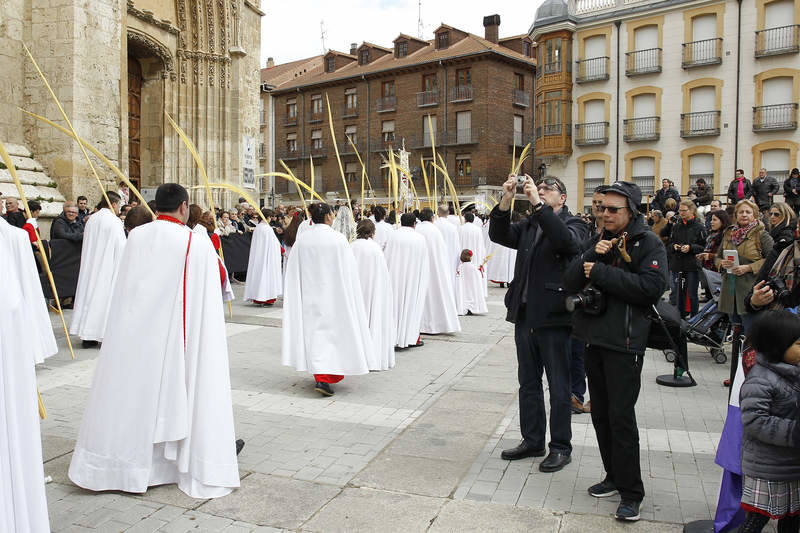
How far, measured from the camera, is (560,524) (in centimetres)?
374

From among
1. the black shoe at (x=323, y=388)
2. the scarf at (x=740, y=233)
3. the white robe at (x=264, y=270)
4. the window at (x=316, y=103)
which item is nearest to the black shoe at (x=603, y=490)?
the black shoe at (x=323, y=388)

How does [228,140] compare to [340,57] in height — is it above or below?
below

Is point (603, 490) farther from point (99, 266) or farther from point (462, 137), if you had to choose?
point (462, 137)

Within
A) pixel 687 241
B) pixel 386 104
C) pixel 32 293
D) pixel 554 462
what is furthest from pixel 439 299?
pixel 386 104

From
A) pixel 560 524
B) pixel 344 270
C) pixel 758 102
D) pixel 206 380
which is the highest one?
pixel 758 102

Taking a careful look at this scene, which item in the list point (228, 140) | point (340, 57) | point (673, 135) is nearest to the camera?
point (228, 140)

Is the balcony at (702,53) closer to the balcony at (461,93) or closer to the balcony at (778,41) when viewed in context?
the balcony at (778,41)

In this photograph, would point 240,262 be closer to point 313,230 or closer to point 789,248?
point 313,230

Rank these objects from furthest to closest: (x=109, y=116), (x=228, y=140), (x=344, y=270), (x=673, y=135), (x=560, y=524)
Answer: (x=673, y=135) → (x=228, y=140) → (x=109, y=116) → (x=344, y=270) → (x=560, y=524)

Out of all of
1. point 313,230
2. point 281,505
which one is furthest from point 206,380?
point 313,230

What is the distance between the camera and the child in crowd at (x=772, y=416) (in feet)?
10.4

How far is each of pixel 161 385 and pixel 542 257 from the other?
101 inches

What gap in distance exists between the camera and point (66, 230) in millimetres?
11484

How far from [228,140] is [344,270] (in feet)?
50.7
